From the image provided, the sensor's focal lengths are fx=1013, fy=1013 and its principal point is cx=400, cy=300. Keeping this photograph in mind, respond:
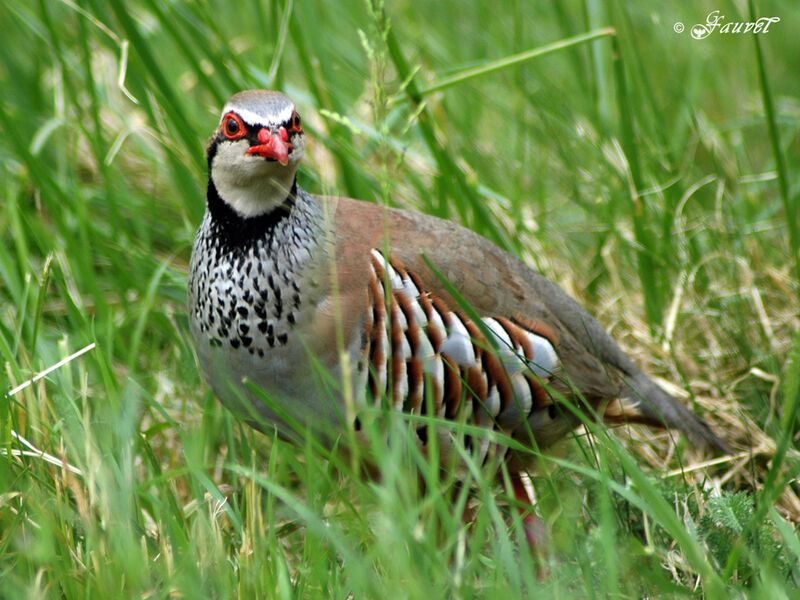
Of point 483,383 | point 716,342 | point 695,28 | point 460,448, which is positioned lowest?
point 716,342

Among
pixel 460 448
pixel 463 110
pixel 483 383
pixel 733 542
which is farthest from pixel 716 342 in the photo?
pixel 463 110

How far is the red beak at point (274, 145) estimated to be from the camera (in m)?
2.91

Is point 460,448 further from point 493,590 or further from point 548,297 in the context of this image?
point 548,297

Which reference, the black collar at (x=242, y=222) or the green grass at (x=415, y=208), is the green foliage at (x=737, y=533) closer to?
the green grass at (x=415, y=208)

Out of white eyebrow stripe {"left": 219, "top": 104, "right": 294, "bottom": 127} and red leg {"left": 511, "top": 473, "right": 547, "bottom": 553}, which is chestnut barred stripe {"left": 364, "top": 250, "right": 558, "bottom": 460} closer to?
red leg {"left": 511, "top": 473, "right": 547, "bottom": 553}

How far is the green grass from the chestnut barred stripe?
0.26m

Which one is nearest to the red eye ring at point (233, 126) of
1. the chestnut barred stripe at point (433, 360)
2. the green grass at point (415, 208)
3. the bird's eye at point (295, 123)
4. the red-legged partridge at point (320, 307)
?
the red-legged partridge at point (320, 307)

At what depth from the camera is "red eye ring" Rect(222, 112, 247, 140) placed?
3.01 m

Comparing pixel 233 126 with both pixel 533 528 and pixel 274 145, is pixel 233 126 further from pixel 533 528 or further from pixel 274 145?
pixel 533 528

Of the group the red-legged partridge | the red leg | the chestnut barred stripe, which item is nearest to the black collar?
the red-legged partridge

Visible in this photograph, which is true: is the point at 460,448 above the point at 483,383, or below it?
above

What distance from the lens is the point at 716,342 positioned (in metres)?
3.89

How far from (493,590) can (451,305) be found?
1331 millimetres

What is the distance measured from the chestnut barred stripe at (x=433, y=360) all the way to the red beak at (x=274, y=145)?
0.49 meters
